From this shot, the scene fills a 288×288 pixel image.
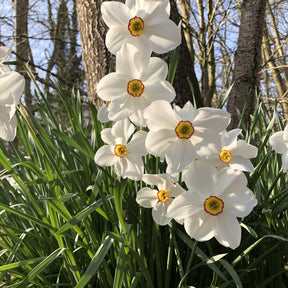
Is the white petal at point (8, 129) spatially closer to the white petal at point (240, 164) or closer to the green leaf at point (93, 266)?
the green leaf at point (93, 266)

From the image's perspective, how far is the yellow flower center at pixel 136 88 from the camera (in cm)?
82

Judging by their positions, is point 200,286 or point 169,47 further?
point 200,286

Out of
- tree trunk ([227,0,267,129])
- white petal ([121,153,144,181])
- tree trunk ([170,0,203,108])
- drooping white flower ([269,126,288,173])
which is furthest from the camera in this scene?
tree trunk ([227,0,267,129])

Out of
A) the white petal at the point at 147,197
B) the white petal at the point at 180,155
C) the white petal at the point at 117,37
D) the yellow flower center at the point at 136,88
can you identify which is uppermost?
the white petal at the point at 117,37

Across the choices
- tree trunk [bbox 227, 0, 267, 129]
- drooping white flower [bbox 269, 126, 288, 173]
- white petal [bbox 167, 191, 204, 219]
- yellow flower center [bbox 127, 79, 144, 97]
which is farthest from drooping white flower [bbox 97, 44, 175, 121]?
tree trunk [bbox 227, 0, 267, 129]

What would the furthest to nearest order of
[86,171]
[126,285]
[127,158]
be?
[86,171], [126,285], [127,158]

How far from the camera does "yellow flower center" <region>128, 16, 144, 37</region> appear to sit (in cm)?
83

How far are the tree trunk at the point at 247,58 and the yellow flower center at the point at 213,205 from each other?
1.75 metres

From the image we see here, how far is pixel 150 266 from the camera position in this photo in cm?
117

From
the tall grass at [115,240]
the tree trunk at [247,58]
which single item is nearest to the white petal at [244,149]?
the tall grass at [115,240]

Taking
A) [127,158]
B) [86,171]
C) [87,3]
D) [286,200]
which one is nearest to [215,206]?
[127,158]

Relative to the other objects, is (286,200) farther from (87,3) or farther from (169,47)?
(87,3)

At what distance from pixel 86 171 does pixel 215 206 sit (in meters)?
0.70

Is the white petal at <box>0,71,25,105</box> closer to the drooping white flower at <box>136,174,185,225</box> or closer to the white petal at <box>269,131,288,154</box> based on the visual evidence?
the drooping white flower at <box>136,174,185,225</box>
